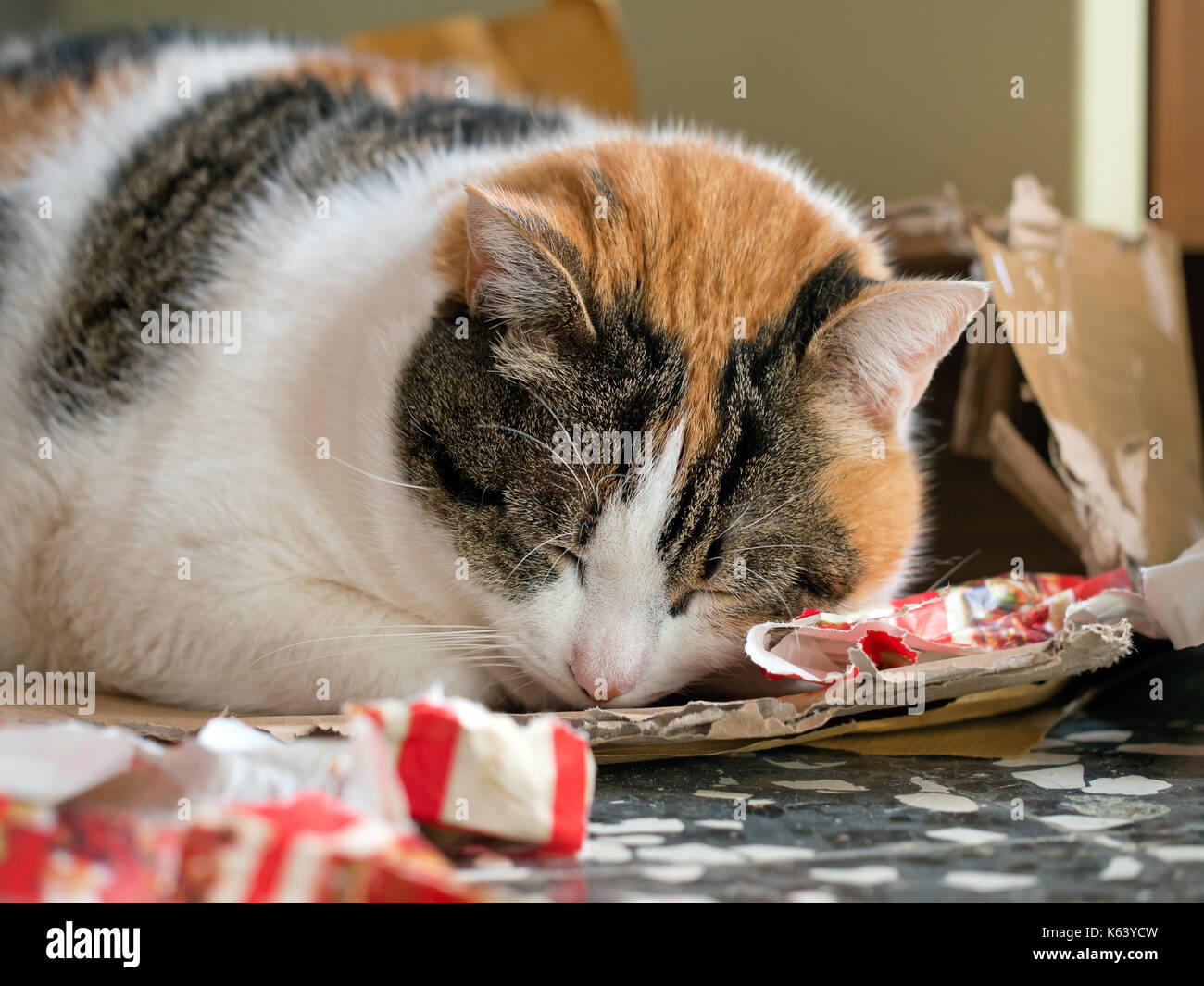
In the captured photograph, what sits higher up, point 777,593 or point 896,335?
point 896,335

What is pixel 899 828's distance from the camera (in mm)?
939

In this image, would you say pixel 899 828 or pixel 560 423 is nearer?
pixel 899 828

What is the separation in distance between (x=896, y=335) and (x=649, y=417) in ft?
0.96

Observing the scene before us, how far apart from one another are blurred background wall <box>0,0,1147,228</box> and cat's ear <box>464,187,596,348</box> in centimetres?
153

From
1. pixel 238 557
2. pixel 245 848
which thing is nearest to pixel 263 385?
pixel 238 557

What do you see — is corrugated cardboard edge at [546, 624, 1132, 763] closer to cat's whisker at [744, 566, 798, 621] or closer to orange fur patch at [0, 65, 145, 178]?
cat's whisker at [744, 566, 798, 621]

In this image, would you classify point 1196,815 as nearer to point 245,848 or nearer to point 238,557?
point 245,848

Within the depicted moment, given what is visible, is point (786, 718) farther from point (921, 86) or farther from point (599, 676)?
point (921, 86)

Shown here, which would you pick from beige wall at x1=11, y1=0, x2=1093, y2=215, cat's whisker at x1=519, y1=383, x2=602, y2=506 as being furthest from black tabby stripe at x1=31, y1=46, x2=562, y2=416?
beige wall at x1=11, y1=0, x2=1093, y2=215

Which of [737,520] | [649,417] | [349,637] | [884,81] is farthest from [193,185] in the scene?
[884,81]

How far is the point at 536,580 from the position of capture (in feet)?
3.77

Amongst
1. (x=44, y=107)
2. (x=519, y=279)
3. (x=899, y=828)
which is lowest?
(x=899, y=828)

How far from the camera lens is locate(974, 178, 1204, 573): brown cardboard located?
5.01 feet

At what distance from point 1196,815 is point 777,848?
0.38m
